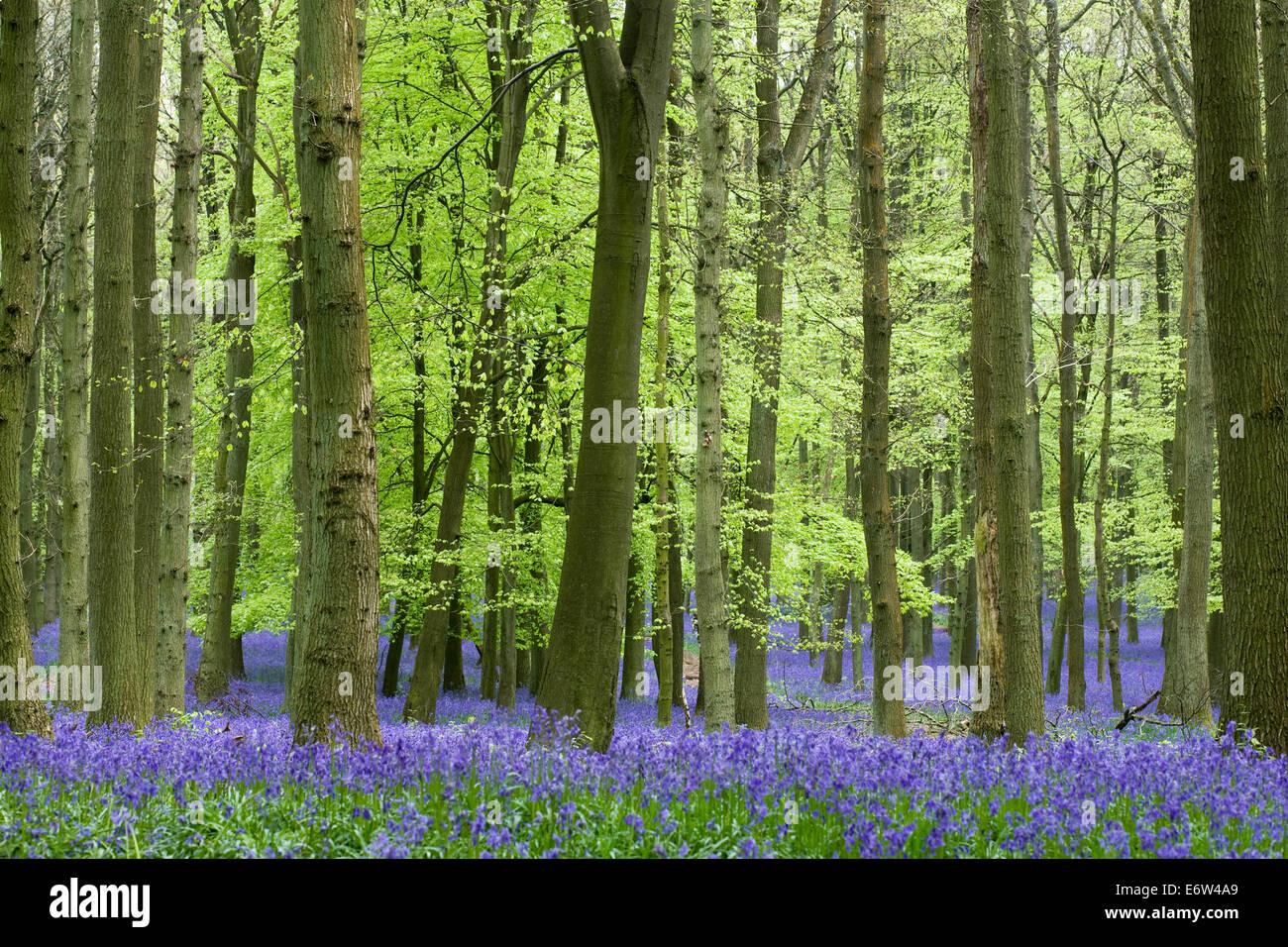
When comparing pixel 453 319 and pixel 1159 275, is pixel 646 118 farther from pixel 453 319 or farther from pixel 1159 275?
pixel 1159 275

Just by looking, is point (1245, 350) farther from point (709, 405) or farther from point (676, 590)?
point (676, 590)

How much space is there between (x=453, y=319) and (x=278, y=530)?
8071mm

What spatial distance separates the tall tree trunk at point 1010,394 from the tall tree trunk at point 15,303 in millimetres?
8845

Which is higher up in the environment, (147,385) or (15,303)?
(147,385)

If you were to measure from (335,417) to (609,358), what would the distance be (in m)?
2.07

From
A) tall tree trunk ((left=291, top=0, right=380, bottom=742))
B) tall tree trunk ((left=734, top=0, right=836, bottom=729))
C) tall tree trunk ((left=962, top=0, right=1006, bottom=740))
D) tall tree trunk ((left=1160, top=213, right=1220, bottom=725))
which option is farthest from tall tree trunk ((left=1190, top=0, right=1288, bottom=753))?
tall tree trunk ((left=1160, top=213, right=1220, bottom=725))

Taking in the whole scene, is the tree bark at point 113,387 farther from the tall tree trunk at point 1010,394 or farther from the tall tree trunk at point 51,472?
the tall tree trunk at point 51,472

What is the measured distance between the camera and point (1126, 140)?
918 inches

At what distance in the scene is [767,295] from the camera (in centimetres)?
1617

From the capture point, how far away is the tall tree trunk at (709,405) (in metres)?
12.0

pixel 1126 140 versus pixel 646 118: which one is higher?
pixel 1126 140

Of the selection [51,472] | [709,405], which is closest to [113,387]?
[709,405]

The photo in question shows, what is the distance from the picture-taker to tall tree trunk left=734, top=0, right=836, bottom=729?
598 inches
